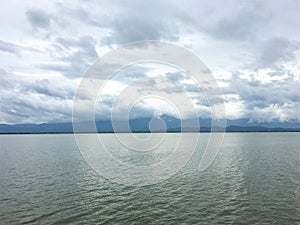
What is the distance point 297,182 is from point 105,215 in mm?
41498

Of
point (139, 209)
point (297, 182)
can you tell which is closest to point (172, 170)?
point (297, 182)

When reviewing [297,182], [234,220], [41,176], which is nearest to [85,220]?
[234,220]

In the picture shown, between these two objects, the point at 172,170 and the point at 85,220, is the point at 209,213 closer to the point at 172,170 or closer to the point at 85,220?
the point at 85,220

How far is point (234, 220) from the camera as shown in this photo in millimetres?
Result: 34125

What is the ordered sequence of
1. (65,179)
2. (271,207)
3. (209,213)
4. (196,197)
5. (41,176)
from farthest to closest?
1. (41,176)
2. (65,179)
3. (196,197)
4. (271,207)
5. (209,213)

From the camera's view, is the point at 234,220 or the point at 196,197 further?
the point at 196,197

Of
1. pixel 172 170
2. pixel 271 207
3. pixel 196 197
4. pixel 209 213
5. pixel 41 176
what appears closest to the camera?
pixel 209 213

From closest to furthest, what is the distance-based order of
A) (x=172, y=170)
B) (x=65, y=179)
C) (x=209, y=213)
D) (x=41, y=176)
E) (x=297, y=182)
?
(x=209, y=213), (x=297, y=182), (x=65, y=179), (x=41, y=176), (x=172, y=170)

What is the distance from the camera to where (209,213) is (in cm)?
3656

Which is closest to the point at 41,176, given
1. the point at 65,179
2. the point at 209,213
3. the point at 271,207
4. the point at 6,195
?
the point at 65,179

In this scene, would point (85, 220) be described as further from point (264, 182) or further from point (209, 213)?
point (264, 182)

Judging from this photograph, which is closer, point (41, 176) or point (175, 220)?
point (175, 220)

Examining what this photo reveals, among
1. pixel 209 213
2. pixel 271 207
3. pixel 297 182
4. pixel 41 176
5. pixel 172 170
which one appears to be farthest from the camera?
pixel 172 170

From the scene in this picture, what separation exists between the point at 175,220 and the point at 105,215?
9490 millimetres
